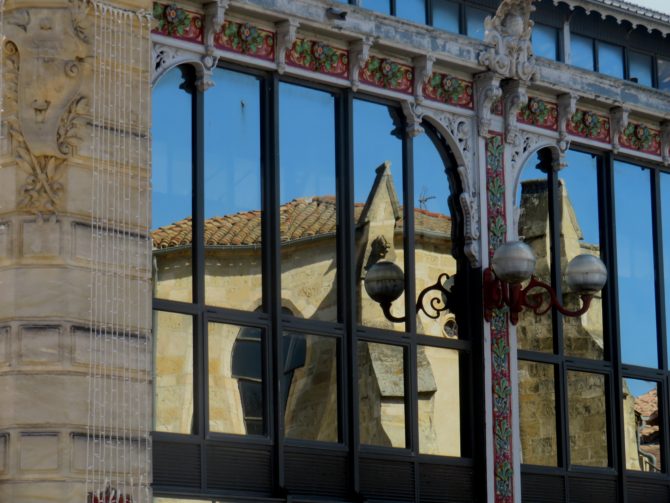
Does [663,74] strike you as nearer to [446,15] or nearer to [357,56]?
[446,15]

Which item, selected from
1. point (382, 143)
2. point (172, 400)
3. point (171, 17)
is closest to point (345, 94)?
point (382, 143)

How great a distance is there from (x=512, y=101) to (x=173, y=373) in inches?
236

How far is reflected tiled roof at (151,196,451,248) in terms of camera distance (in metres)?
19.8

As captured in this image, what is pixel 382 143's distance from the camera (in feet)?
72.2

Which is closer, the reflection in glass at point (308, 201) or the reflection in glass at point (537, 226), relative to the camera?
the reflection in glass at point (308, 201)

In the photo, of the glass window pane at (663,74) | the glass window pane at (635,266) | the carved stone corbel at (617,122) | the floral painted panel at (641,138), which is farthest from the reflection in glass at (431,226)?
the glass window pane at (663,74)

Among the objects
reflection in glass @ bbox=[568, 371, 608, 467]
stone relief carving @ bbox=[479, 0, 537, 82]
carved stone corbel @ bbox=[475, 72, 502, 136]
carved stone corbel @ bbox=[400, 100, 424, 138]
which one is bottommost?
reflection in glass @ bbox=[568, 371, 608, 467]

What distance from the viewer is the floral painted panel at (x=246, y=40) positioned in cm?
2054

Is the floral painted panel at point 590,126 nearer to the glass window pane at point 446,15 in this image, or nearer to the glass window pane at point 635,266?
the glass window pane at point 635,266

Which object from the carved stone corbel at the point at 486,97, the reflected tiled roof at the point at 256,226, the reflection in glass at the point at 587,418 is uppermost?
the carved stone corbel at the point at 486,97

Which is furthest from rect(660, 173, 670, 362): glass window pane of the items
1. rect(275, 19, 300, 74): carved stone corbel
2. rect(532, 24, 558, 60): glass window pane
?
rect(275, 19, 300, 74): carved stone corbel

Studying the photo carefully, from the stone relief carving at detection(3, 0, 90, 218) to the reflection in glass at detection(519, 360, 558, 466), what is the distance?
7.41 meters

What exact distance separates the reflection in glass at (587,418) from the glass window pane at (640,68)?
408cm

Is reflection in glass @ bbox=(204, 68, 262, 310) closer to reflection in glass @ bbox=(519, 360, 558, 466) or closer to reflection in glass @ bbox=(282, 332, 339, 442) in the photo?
reflection in glass @ bbox=(282, 332, 339, 442)
